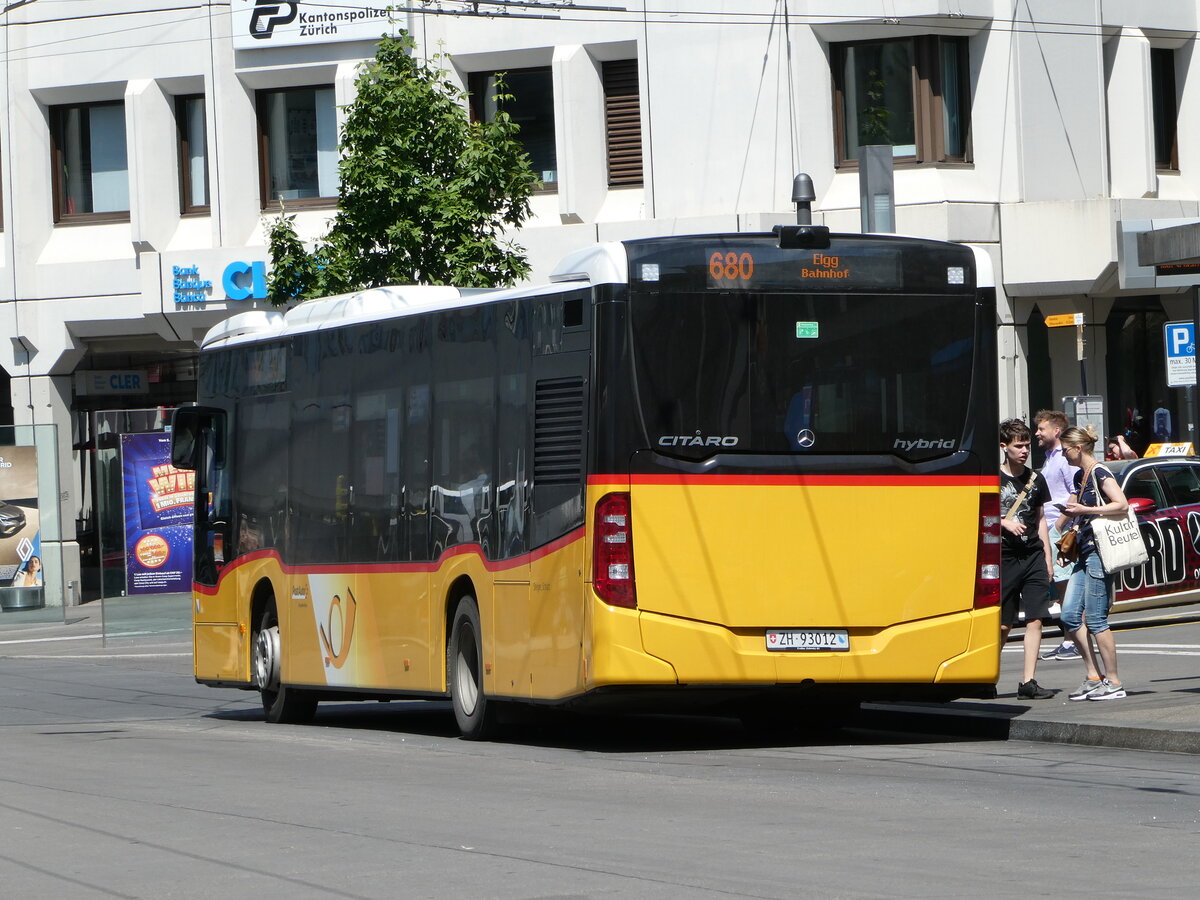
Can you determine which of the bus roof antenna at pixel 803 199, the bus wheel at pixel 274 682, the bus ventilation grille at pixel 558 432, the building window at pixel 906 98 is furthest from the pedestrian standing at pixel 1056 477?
the building window at pixel 906 98

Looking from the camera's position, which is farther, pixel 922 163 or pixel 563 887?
pixel 922 163

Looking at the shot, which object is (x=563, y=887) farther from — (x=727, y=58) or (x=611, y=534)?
(x=727, y=58)

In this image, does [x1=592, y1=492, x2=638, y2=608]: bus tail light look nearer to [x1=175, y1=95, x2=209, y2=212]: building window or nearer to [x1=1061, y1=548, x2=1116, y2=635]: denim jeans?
[x1=1061, y1=548, x2=1116, y2=635]: denim jeans

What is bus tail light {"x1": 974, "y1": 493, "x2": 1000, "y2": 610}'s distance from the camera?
12453mm

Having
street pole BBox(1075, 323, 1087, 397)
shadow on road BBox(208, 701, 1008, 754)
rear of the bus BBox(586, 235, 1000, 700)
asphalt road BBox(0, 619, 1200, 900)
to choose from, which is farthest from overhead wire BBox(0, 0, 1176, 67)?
asphalt road BBox(0, 619, 1200, 900)

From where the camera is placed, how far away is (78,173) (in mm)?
35781

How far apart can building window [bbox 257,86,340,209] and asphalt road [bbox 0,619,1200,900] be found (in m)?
19.5

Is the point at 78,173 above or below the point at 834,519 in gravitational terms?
above

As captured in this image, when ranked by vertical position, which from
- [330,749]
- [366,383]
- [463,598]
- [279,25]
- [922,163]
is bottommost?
[330,749]

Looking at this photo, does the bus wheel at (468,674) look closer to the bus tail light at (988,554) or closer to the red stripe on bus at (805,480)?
the red stripe on bus at (805,480)

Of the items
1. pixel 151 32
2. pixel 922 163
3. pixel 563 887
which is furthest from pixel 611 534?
pixel 151 32

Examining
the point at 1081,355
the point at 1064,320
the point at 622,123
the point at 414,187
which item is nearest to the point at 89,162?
the point at 622,123

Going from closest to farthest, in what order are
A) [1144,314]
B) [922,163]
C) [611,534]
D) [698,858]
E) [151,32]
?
1. [698,858]
2. [611,534]
3. [922,163]
4. [1144,314]
5. [151,32]

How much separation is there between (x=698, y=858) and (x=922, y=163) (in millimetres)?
22176
